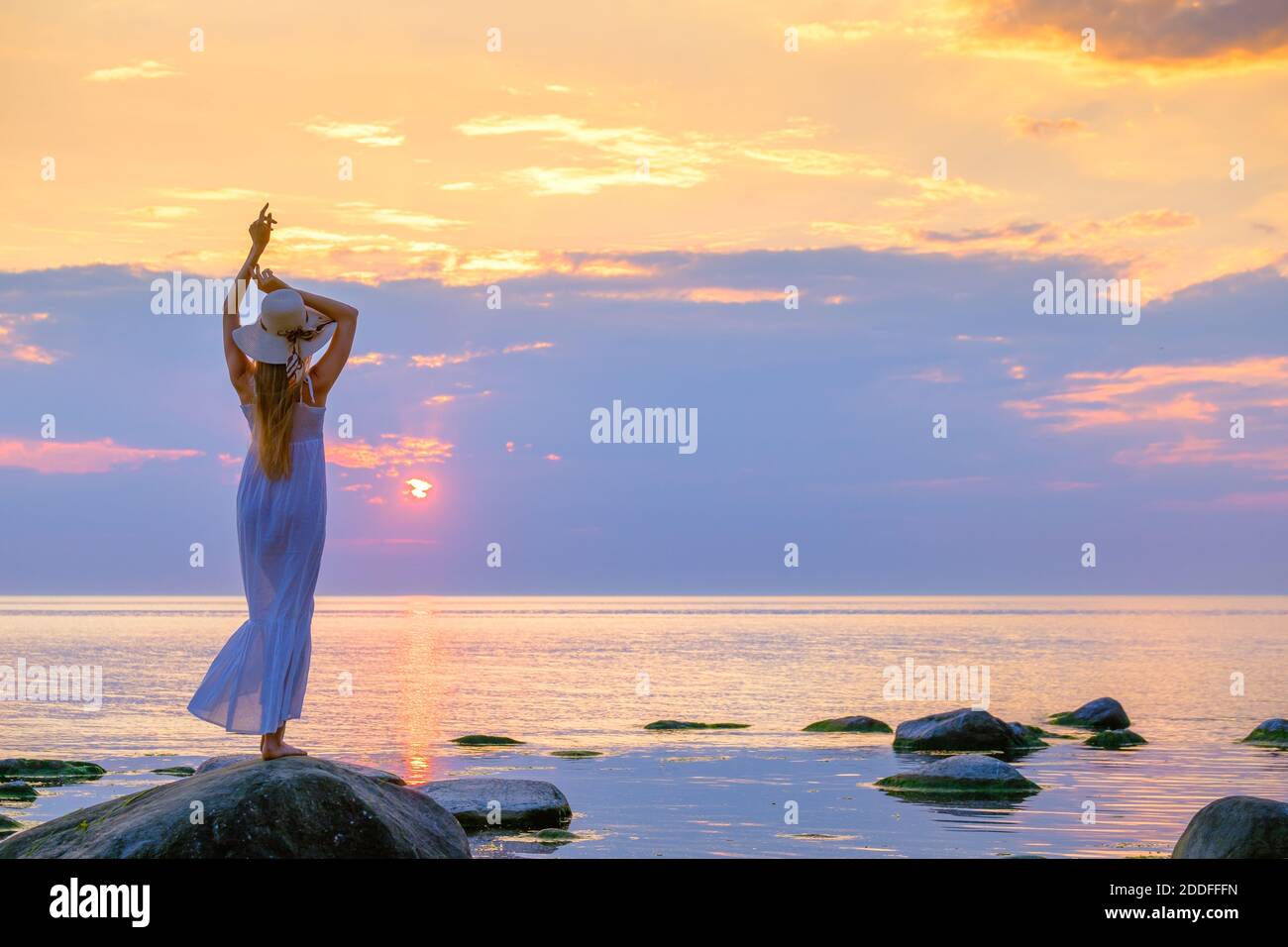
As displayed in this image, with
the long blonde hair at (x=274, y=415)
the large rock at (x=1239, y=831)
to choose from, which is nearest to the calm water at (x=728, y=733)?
the large rock at (x=1239, y=831)

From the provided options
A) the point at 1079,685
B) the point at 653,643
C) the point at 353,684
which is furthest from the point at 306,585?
the point at 653,643

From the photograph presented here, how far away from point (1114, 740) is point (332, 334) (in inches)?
1017

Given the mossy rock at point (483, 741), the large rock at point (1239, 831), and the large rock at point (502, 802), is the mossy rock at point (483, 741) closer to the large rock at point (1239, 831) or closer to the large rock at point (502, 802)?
the large rock at point (502, 802)

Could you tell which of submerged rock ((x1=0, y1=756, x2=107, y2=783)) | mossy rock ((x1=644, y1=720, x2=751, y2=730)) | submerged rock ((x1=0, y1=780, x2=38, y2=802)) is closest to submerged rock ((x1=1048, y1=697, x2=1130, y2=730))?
mossy rock ((x1=644, y1=720, x2=751, y2=730))

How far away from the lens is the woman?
1048 centimetres

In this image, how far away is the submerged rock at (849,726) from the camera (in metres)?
34.8

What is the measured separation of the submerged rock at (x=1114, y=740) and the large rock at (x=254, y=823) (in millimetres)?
24034

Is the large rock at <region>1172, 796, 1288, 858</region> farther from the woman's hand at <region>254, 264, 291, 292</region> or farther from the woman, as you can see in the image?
the woman's hand at <region>254, 264, 291, 292</region>

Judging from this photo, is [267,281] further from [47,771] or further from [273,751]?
[47,771]

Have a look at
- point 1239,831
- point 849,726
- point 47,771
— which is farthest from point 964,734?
point 47,771

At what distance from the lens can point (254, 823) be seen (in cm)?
977

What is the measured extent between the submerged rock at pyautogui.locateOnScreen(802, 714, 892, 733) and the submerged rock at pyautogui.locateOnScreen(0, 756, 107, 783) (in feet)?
59.0
